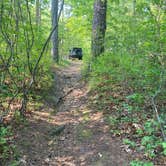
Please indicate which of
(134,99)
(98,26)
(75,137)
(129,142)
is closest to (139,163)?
(129,142)

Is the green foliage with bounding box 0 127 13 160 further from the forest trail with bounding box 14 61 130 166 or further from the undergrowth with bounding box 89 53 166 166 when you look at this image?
the undergrowth with bounding box 89 53 166 166

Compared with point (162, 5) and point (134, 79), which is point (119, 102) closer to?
point (134, 79)

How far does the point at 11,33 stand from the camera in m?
5.77

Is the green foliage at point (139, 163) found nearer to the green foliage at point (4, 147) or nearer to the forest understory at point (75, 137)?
the forest understory at point (75, 137)

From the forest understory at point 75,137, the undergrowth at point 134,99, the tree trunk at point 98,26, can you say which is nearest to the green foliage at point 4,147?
the forest understory at point 75,137

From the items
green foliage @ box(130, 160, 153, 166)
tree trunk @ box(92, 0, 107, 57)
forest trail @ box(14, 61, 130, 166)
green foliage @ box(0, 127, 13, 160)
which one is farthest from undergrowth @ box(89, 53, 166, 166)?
green foliage @ box(0, 127, 13, 160)

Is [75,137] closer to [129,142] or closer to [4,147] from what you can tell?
[129,142]

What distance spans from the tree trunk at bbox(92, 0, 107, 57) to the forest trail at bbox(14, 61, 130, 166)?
236 cm

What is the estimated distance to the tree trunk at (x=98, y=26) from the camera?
345 inches

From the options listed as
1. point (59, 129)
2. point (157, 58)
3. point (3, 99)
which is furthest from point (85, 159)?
point (157, 58)

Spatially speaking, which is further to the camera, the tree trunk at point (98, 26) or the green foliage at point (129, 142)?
the tree trunk at point (98, 26)

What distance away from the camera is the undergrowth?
178 inches

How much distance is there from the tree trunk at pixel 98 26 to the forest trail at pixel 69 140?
7.75 ft

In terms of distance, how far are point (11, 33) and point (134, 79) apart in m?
3.18
